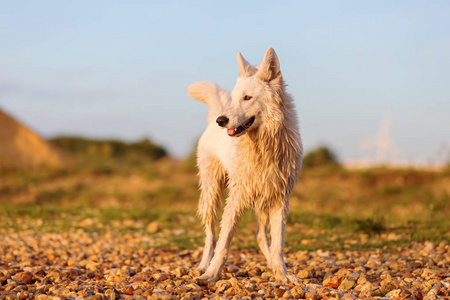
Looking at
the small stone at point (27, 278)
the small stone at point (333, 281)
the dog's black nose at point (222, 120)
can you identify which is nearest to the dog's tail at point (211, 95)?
the dog's black nose at point (222, 120)

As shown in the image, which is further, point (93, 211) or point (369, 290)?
point (93, 211)

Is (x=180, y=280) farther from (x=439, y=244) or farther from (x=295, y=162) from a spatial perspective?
(x=439, y=244)

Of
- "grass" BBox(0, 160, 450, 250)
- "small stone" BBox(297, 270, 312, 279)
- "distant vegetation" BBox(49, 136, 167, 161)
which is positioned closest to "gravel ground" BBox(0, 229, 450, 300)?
"small stone" BBox(297, 270, 312, 279)

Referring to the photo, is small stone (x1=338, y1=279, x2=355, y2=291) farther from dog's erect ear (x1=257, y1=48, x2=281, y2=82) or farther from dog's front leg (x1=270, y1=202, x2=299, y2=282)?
dog's erect ear (x1=257, y1=48, x2=281, y2=82)

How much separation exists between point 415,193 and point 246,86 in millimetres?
12596

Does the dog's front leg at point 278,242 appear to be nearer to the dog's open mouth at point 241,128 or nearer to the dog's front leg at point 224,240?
the dog's front leg at point 224,240

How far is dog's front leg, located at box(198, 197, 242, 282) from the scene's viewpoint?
522 cm

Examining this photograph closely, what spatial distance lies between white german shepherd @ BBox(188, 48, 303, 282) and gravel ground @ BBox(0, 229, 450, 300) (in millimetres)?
373

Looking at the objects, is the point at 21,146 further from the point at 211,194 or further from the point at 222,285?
the point at 222,285

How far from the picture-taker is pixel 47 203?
16750mm

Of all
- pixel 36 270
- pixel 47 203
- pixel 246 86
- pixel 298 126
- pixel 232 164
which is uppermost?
pixel 246 86

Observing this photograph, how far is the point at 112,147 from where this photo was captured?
3653cm

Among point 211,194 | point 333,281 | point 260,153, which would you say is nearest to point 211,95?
point 211,194

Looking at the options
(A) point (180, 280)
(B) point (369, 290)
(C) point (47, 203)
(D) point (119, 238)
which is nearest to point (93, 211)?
(D) point (119, 238)
